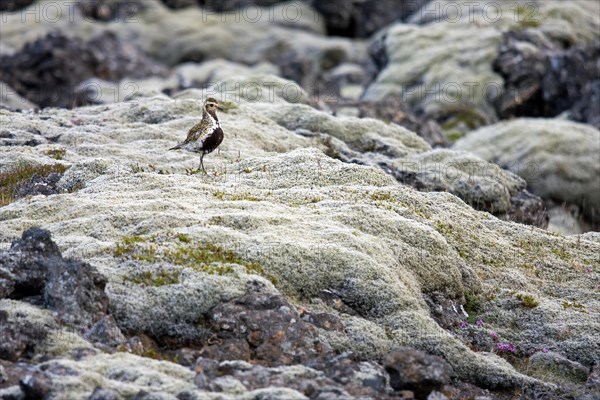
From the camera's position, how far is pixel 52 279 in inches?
647

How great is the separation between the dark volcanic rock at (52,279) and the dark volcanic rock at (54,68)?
3774 centimetres

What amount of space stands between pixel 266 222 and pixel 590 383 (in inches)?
→ 301

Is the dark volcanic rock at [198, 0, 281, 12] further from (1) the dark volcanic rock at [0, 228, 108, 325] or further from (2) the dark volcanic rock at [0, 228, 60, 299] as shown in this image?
(1) the dark volcanic rock at [0, 228, 108, 325]

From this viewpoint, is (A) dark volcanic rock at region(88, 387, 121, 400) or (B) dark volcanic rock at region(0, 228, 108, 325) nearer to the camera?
(A) dark volcanic rock at region(88, 387, 121, 400)

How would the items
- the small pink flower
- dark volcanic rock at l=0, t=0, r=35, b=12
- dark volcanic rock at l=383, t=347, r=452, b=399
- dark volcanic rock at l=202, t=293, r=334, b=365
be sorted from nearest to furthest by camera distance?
dark volcanic rock at l=383, t=347, r=452, b=399 → dark volcanic rock at l=202, t=293, r=334, b=365 → the small pink flower → dark volcanic rock at l=0, t=0, r=35, b=12

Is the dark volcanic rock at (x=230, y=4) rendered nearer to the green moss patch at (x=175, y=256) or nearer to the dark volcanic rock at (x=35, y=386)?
the green moss patch at (x=175, y=256)

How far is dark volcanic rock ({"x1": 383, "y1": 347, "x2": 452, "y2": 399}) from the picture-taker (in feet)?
50.8

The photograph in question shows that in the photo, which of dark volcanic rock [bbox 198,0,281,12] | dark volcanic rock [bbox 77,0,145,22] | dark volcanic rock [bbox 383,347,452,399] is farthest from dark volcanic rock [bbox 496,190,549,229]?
dark volcanic rock [bbox 198,0,281,12]

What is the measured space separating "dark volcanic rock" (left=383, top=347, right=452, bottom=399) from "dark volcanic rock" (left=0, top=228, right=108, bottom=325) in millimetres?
5545

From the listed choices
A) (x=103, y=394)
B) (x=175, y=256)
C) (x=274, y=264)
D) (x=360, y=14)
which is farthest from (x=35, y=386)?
(x=360, y=14)

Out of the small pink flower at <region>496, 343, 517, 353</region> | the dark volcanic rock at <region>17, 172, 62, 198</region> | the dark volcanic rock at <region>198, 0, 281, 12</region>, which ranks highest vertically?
the dark volcanic rock at <region>17, 172, 62, 198</region>

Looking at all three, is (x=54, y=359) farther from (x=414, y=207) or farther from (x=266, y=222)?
(x=414, y=207)

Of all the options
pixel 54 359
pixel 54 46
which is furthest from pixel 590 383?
pixel 54 46

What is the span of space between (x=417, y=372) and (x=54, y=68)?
50.3 meters
